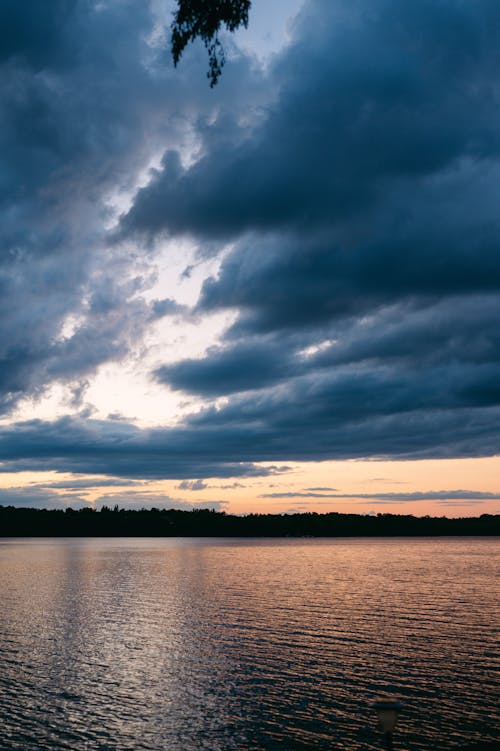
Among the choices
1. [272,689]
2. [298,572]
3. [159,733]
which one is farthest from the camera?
[298,572]

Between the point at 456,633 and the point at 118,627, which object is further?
the point at 118,627

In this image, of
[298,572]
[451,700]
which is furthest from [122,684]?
[298,572]

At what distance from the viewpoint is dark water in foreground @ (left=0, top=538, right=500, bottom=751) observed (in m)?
29.4

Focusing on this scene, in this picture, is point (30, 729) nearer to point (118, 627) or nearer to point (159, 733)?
point (159, 733)

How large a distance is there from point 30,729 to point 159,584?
82.3m

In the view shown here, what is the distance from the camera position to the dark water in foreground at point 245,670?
96.4ft

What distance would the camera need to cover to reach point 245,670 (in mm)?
42156

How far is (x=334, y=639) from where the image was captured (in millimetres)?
53094

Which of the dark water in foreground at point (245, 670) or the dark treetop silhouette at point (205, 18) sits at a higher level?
the dark treetop silhouette at point (205, 18)

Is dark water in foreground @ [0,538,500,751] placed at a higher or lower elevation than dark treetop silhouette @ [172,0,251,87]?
lower

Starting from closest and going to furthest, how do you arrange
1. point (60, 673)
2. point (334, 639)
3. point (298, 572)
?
point (60, 673) < point (334, 639) < point (298, 572)

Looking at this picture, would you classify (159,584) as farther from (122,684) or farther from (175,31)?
(175,31)

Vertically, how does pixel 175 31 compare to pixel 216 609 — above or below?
above

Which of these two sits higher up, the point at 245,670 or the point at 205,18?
the point at 205,18
